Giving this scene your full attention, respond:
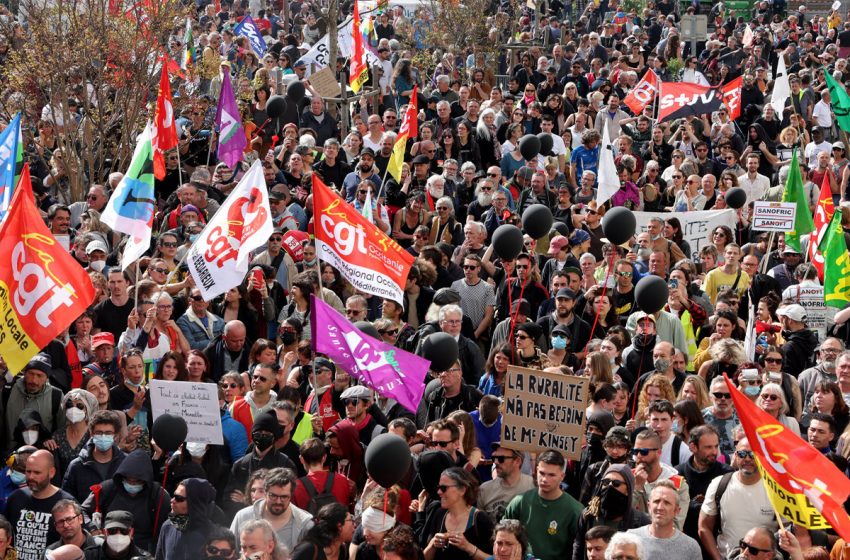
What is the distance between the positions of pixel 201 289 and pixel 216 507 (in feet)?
8.57

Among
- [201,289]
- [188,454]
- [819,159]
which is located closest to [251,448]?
[188,454]

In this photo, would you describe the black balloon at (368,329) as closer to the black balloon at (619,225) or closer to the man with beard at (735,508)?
the black balloon at (619,225)

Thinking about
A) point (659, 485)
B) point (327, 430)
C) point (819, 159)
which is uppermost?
point (659, 485)

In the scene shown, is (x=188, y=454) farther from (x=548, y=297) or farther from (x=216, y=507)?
(x=548, y=297)

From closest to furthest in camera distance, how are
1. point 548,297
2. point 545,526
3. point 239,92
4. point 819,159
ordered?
point 545,526
point 548,297
point 819,159
point 239,92

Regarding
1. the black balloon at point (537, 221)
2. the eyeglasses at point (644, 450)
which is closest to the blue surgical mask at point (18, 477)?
the eyeglasses at point (644, 450)

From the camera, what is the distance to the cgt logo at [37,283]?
34.9 feet

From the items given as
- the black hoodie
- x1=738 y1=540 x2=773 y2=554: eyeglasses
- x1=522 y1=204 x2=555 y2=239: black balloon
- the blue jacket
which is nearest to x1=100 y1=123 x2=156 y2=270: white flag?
the blue jacket

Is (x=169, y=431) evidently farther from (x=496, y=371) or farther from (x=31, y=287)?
(x=496, y=371)

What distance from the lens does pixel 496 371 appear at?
1168 cm

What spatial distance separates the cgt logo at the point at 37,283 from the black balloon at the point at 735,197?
8.05 metres

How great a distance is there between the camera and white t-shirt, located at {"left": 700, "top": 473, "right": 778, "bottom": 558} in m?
9.13

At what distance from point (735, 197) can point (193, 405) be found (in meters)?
7.94

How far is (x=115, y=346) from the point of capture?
41.7 ft
